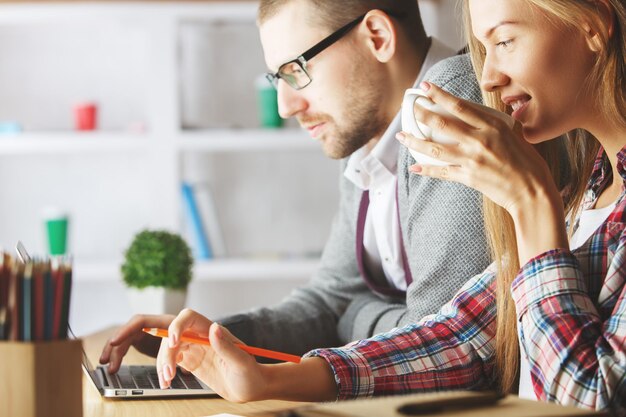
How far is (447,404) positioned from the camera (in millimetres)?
776

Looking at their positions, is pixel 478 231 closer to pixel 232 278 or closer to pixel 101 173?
pixel 232 278

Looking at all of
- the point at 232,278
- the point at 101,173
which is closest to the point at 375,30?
the point at 232,278

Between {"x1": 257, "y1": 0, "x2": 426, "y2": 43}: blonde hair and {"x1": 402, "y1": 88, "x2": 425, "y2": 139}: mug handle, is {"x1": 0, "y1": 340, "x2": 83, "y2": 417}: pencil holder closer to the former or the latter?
{"x1": 402, "y1": 88, "x2": 425, "y2": 139}: mug handle

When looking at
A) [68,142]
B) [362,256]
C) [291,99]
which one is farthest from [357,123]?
[68,142]

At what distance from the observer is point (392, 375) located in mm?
1188

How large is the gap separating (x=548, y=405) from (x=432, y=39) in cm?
126

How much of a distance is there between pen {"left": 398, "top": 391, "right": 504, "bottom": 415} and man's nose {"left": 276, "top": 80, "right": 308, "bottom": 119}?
118 centimetres

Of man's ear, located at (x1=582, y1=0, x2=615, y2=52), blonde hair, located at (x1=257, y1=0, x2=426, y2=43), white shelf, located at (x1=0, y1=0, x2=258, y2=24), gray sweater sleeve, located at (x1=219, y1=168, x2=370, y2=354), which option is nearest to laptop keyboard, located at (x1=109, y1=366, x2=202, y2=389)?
gray sweater sleeve, located at (x1=219, y1=168, x2=370, y2=354)

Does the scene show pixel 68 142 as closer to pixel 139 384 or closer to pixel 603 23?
pixel 139 384

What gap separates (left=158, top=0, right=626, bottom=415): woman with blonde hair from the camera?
994mm

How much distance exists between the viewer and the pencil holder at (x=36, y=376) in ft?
2.78

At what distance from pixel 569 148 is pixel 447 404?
0.69m

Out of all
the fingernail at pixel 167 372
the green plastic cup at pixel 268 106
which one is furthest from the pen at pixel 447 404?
the green plastic cup at pixel 268 106

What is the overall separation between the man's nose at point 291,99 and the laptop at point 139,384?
692 mm
